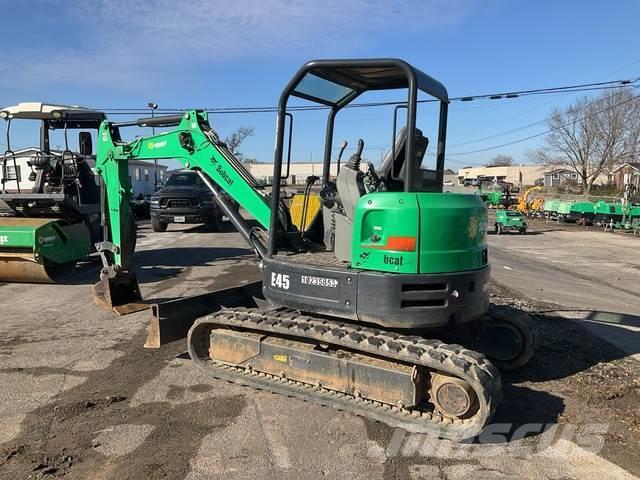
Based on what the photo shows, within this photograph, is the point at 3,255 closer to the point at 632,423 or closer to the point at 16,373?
the point at 16,373

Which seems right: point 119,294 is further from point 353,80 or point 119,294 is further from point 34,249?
point 353,80

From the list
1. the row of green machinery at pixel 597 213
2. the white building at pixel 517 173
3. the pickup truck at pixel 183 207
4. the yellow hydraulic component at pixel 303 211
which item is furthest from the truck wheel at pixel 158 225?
the white building at pixel 517 173

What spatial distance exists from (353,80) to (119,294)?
426 cm

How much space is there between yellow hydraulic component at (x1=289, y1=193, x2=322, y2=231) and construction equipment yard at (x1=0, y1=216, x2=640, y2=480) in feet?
5.97

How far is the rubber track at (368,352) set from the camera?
3.79m

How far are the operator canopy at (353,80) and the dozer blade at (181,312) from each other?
232 cm

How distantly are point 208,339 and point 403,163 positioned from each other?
249 cm

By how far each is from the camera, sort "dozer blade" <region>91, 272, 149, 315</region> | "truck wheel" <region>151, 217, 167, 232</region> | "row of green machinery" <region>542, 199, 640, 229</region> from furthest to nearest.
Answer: "row of green machinery" <region>542, 199, 640, 229</region>
"truck wheel" <region>151, 217, 167, 232</region>
"dozer blade" <region>91, 272, 149, 315</region>

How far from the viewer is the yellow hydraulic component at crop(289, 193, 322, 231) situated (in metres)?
5.74

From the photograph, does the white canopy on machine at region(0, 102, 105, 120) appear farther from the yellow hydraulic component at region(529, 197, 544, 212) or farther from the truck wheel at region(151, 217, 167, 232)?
the yellow hydraulic component at region(529, 197, 544, 212)

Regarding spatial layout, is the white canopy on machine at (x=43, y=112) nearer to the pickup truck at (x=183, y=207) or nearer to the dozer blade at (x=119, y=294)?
the dozer blade at (x=119, y=294)

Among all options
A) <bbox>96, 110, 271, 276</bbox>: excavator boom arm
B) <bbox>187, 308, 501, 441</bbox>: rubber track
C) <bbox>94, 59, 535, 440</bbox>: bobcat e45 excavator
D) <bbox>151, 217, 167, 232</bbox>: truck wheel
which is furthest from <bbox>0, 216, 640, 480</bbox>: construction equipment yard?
<bbox>151, 217, 167, 232</bbox>: truck wheel

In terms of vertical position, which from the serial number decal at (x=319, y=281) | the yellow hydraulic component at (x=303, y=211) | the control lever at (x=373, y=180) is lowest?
the serial number decal at (x=319, y=281)

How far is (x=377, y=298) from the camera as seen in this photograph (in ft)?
13.7
